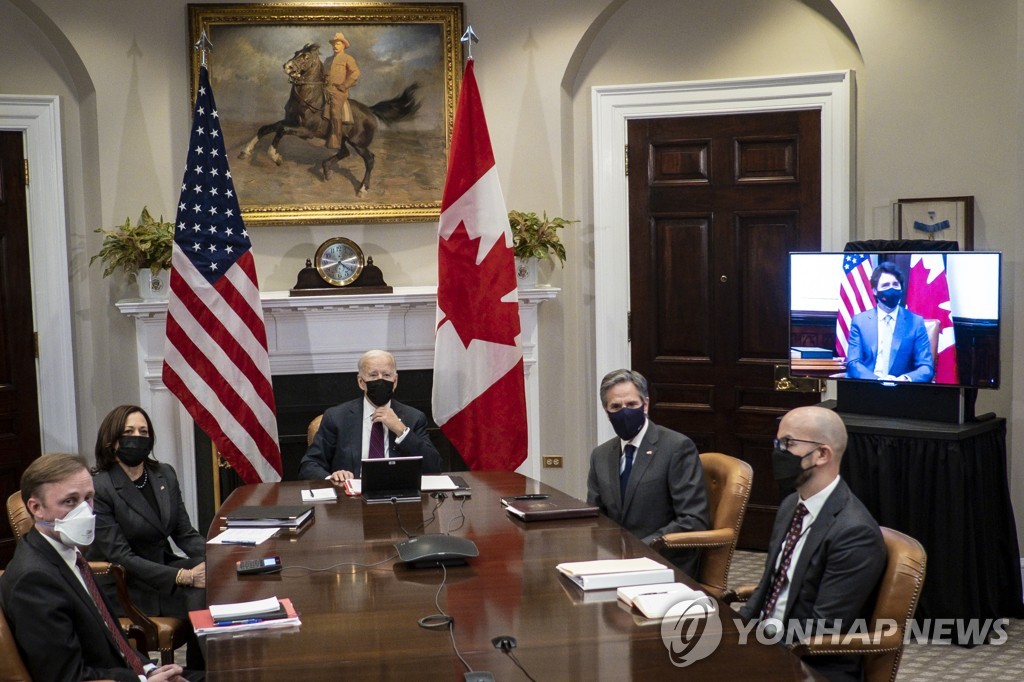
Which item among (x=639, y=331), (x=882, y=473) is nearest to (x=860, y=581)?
(x=882, y=473)

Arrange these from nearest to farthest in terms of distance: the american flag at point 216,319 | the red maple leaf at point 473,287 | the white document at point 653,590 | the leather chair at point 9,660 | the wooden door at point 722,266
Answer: the leather chair at point 9,660 → the white document at point 653,590 → the american flag at point 216,319 → the red maple leaf at point 473,287 → the wooden door at point 722,266

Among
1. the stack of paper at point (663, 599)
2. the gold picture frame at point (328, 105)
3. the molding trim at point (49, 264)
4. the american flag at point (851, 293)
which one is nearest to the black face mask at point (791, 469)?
the stack of paper at point (663, 599)

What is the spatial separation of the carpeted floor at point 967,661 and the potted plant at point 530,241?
A: 285 cm

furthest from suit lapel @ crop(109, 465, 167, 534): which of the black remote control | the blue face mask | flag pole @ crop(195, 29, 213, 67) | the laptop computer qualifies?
flag pole @ crop(195, 29, 213, 67)

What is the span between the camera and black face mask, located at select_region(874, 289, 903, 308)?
16.3 ft

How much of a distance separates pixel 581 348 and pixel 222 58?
271cm

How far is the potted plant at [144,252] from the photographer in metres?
5.93

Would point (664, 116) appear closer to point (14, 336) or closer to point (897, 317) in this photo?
point (897, 317)

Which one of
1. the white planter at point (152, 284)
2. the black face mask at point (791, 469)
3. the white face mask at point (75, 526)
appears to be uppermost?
the white planter at point (152, 284)

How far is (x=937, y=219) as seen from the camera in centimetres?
549

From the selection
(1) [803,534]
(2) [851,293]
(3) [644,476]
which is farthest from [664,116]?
(1) [803,534]

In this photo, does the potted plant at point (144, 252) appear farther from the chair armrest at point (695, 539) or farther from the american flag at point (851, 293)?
the american flag at point (851, 293)

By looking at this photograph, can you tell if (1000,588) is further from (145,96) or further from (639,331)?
(145,96)

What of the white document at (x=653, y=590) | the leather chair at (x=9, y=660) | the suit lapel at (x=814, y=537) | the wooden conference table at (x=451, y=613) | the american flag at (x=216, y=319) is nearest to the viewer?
the wooden conference table at (x=451, y=613)
